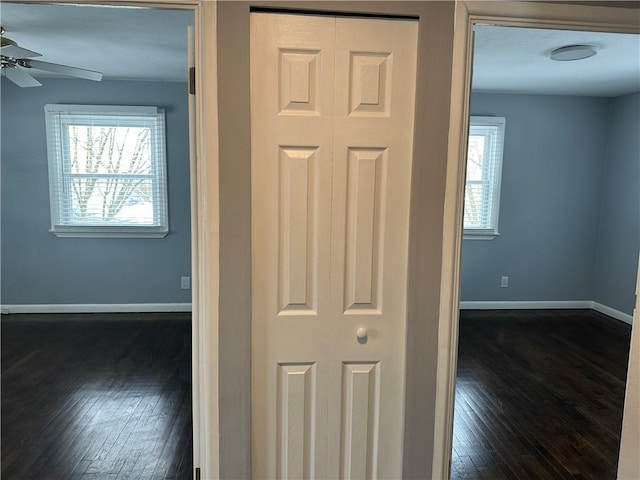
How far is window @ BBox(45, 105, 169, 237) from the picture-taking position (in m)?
4.36

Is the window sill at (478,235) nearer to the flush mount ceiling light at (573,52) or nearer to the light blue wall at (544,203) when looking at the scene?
the light blue wall at (544,203)

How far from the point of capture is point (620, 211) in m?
4.68

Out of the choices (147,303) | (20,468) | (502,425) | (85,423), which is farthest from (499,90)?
(20,468)

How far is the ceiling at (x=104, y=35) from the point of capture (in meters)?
2.52

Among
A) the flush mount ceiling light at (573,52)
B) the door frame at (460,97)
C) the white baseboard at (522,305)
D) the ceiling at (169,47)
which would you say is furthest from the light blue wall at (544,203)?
the door frame at (460,97)

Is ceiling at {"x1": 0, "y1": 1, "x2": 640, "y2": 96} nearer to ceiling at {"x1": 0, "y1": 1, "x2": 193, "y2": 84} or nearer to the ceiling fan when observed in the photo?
ceiling at {"x1": 0, "y1": 1, "x2": 193, "y2": 84}

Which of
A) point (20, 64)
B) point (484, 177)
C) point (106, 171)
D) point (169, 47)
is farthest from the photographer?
point (484, 177)

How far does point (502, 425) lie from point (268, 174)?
2.13 meters

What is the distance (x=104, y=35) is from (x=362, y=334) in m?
2.69

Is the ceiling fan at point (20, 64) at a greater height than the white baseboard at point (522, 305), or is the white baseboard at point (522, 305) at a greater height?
the ceiling fan at point (20, 64)

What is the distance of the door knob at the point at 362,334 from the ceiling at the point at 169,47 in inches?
68.8

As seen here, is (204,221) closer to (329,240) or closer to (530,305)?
(329,240)

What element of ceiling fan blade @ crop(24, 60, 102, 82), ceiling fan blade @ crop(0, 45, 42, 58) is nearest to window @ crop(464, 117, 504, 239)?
ceiling fan blade @ crop(24, 60, 102, 82)

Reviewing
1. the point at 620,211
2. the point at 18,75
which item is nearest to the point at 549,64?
the point at 620,211
